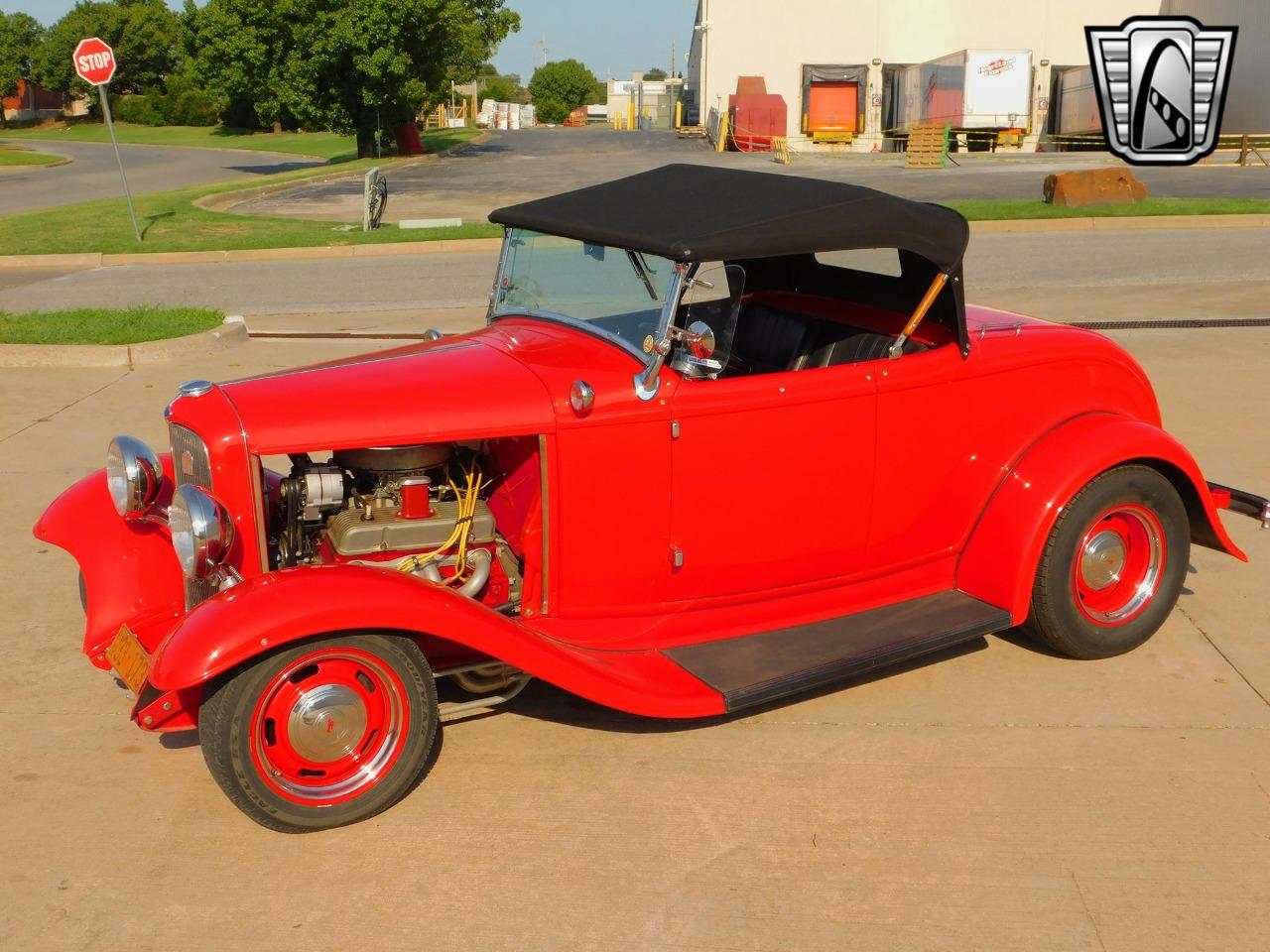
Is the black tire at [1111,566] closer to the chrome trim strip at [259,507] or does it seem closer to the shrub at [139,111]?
the chrome trim strip at [259,507]

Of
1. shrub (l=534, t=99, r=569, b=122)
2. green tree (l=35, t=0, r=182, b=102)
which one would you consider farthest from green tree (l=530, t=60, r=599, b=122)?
green tree (l=35, t=0, r=182, b=102)

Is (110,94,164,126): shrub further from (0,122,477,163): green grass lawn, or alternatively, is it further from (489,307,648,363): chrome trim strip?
(489,307,648,363): chrome trim strip

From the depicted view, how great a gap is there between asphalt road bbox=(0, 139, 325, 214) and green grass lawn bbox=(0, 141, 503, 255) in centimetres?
375

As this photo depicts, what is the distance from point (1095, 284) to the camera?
12.7 meters

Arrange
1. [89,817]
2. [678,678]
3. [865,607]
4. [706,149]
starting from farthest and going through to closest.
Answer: [706,149] → [865,607] → [678,678] → [89,817]

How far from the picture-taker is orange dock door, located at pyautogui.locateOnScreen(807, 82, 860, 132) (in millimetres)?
46500

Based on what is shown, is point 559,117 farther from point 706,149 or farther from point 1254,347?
point 1254,347

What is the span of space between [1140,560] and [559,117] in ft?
305

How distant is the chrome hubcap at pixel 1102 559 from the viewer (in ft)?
14.9

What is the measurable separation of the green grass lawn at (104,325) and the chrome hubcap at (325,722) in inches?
287

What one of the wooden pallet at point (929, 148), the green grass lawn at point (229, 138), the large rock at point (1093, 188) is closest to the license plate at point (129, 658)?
the large rock at point (1093, 188)

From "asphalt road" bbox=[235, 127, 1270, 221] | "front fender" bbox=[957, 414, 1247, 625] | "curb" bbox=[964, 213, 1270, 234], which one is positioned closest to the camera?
"front fender" bbox=[957, 414, 1247, 625]

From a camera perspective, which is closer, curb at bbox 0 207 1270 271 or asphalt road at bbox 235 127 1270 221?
curb at bbox 0 207 1270 271

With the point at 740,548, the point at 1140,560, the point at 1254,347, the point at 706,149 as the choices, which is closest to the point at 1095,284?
the point at 1254,347
